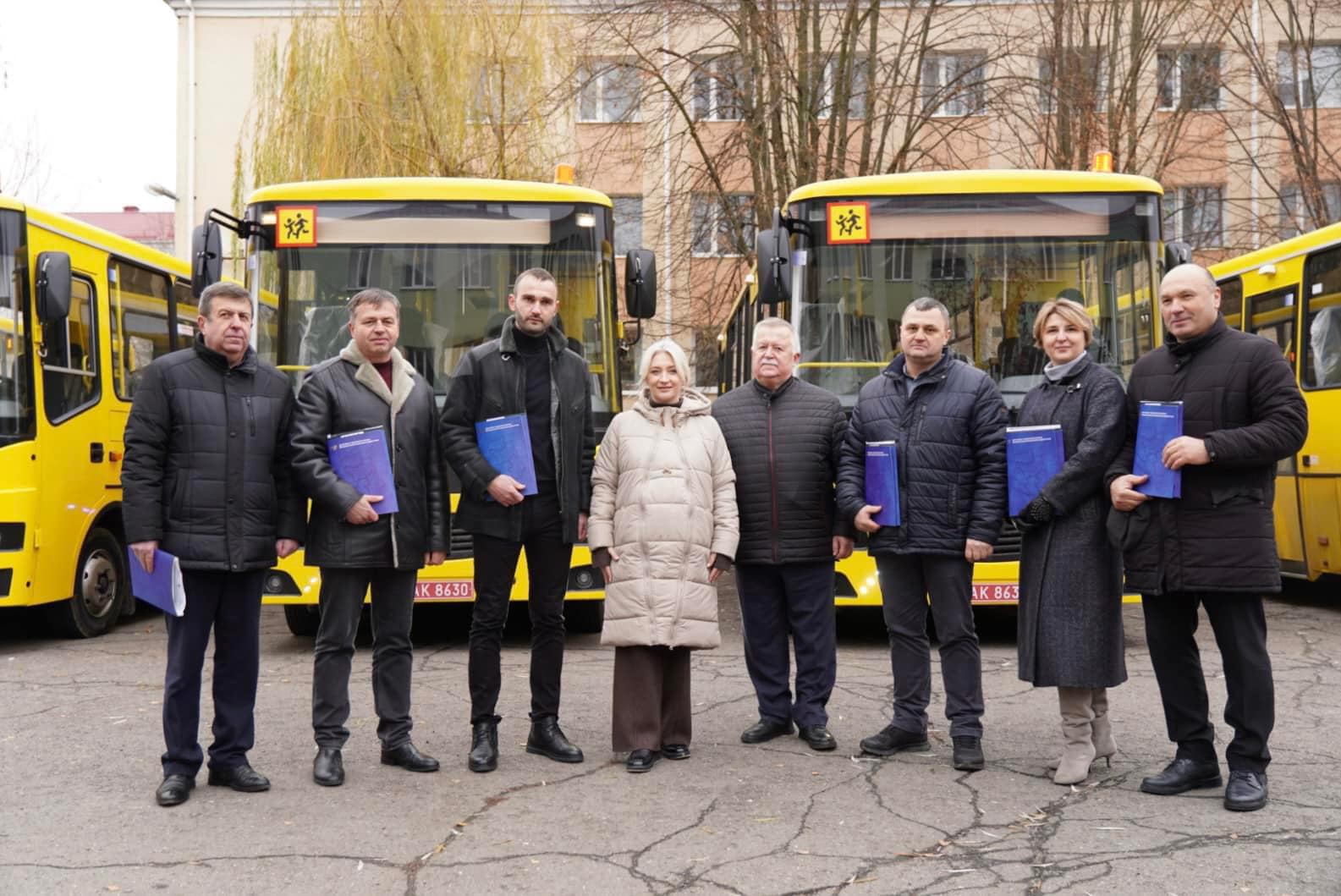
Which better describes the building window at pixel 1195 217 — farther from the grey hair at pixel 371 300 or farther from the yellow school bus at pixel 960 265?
the grey hair at pixel 371 300

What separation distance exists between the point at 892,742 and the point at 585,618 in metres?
4.38

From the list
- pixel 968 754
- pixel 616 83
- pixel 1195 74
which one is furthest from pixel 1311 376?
pixel 616 83

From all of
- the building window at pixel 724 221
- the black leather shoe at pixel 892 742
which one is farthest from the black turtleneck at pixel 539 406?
→ the building window at pixel 724 221

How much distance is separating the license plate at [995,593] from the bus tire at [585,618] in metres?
2.81

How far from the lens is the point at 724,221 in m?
18.8

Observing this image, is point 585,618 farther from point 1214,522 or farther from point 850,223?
point 1214,522

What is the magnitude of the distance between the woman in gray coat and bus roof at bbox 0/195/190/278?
6855 millimetres

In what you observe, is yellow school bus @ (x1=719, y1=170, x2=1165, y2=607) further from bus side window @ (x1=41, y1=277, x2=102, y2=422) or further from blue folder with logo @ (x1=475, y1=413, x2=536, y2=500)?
bus side window @ (x1=41, y1=277, x2=102, y2=422)

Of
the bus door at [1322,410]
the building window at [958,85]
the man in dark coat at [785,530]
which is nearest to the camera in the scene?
the man in dark coat at [785,530]

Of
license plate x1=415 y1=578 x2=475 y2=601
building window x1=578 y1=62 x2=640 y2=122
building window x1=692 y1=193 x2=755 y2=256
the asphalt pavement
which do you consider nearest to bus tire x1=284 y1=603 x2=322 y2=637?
license plate x1=415 y1=578 x2=475 y2=601

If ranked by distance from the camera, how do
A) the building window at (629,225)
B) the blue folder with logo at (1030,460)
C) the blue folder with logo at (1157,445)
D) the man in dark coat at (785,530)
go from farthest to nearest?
the building window at (629,225), the man in dark coat at (785,530), the blue folder with logo at (1030,460), the blue folder with logo at (1157,445)

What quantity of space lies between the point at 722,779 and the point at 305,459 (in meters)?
2.11

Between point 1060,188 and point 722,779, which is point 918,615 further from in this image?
point 1060,188

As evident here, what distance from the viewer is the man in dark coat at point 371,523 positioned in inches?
216
